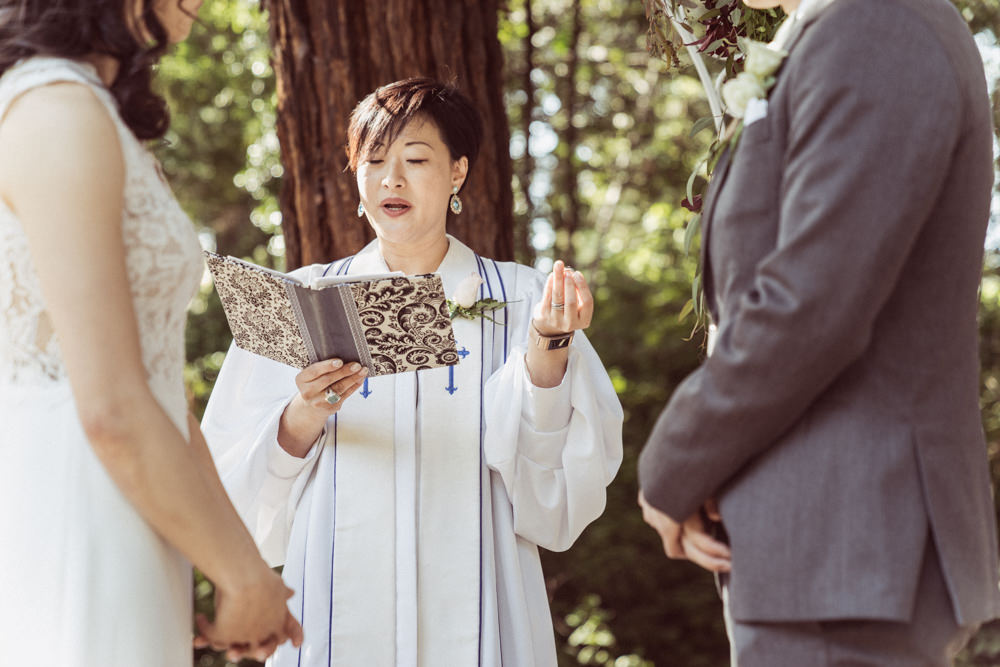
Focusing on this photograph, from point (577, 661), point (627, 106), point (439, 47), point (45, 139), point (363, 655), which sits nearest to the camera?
point (45, 139)

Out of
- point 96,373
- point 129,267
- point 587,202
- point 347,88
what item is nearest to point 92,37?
point 129,267

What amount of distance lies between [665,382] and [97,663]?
7173mm

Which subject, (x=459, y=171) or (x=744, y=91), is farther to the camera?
(x=459, y=171)

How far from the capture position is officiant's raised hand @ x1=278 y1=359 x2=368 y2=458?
243cm

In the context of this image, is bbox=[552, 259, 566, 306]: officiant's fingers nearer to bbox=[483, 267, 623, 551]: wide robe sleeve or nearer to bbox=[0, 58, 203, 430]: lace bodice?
bbox=[483, 267, 623, 551]: wide robe sleeve

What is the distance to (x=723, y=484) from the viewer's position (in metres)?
1.59

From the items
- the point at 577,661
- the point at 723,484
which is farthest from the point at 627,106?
the point at 723,484

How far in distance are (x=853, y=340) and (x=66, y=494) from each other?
3.55ft

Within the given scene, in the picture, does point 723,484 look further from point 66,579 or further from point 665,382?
point 665,382

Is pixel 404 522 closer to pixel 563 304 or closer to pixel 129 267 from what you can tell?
pixel 563 304

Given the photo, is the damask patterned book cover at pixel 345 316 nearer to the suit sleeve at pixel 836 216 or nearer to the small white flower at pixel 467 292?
the small white flower at pixel 467 292

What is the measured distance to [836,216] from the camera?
143 centimetres

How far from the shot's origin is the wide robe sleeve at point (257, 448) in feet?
8.69

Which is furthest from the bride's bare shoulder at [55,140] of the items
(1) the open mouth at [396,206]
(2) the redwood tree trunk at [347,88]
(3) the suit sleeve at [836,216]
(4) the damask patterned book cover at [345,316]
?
(2) the redwood tree trunk at [347,88]
